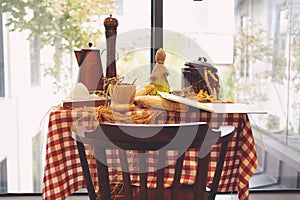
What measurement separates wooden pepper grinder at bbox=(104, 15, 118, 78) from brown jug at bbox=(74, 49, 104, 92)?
0.23 ft

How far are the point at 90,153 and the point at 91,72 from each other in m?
0.49

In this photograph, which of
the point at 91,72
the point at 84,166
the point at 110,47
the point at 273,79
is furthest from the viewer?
the point at 273,79

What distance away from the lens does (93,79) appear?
6.61 ft

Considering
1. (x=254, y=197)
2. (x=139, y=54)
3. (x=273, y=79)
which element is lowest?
(x=254, y=197)

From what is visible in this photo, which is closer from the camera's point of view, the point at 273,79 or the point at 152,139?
the point at 152,139

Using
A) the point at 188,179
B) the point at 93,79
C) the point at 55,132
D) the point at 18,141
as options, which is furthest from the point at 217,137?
the point at 18,141

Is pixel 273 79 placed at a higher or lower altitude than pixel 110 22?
lower

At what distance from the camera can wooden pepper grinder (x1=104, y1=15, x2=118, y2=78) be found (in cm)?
209

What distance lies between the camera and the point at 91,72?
202 centimetres

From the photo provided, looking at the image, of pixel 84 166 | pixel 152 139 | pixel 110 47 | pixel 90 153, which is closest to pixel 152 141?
pixel 152 139

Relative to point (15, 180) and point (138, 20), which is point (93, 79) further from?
point (15, 180)

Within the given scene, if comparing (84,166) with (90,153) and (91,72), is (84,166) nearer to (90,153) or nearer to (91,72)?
(90,153)

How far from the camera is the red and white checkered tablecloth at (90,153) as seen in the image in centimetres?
165

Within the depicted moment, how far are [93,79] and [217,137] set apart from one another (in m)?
0.91
